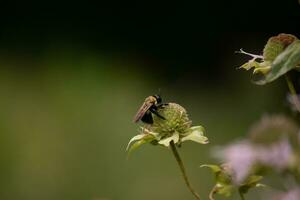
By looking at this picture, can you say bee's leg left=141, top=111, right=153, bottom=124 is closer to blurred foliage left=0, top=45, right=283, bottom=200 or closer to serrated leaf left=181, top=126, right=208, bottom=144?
serrated leaf left=181, top=126, right=208, bottom=144

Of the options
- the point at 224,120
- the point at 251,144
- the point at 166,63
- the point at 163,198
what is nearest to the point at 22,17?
the point at 166,63

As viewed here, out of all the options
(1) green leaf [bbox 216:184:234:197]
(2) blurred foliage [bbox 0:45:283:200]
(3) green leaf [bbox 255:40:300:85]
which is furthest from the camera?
(2) blurred foliage [bbox 0:45:283:200]

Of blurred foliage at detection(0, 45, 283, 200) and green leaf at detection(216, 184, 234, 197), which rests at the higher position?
green leaf at detection(216, 184, 234, 197)

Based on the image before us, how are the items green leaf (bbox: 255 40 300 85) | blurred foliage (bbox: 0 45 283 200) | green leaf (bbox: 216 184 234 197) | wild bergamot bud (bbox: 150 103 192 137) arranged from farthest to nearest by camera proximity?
blurred foliage (bbox: 0 45 283 200) → wild bergamot bud (bbox: 150 103 192 137) → green leaf (bbox: 216 184 234 197) → green leaf (bbox: 255 40 300 85)

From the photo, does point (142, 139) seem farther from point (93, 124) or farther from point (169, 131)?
point (93, 124)

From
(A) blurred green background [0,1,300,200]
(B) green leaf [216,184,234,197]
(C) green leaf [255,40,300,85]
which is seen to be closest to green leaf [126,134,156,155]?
(B) green leaf [216,184,234,197]

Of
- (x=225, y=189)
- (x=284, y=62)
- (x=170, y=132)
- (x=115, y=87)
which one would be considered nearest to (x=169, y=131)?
(x=170, y=132)

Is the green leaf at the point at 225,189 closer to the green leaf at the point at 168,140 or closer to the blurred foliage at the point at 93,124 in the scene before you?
the green leaf at the point at 168,140

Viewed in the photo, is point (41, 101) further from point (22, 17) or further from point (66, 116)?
point (22, 17)
